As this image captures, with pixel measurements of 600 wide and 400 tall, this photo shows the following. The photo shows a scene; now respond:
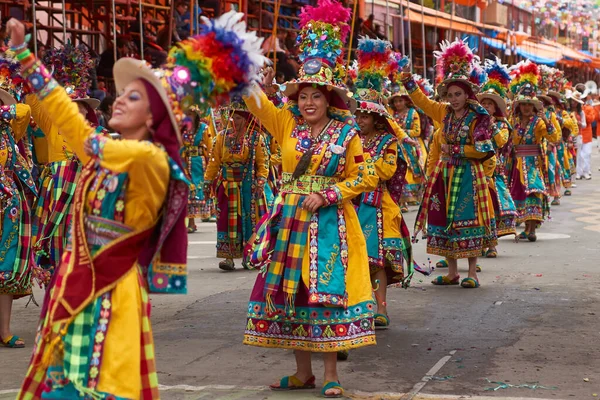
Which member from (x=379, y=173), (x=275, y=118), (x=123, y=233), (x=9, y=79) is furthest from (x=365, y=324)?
(x=9, y=79)

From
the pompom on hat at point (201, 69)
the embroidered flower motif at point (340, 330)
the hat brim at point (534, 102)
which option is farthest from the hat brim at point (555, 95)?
the pompom on hat at point (201, 69)

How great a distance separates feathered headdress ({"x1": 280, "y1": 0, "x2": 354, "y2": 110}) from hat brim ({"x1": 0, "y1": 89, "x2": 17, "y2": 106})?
213cm

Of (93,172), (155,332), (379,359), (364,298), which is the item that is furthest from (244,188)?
(93,172)

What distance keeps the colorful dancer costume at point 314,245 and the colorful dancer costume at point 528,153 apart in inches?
326

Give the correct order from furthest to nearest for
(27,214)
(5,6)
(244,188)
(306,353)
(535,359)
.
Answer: (5,6) < (244,188) < (27,214) < (535,359) < (306,353)

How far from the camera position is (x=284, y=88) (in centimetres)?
680

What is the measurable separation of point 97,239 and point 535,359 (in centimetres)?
393

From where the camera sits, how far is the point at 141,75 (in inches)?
176

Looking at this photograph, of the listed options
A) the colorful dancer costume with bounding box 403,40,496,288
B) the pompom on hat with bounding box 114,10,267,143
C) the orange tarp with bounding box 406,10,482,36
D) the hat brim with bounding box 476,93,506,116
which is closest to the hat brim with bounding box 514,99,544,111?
the hat brim with bounding box 476,93,506,116

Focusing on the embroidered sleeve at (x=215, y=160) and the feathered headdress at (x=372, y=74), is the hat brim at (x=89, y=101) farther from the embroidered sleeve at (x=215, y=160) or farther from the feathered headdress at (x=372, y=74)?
the embroidered sleeve at (x=215, y=160)

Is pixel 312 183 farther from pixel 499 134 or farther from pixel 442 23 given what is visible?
pixel 442 23

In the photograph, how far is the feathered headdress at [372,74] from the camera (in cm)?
844

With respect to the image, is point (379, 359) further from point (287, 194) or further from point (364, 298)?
point (287, 194)

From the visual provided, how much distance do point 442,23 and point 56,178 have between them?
21754mm
